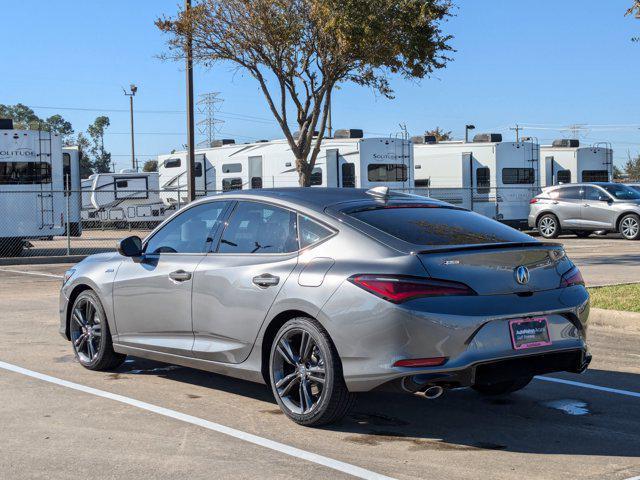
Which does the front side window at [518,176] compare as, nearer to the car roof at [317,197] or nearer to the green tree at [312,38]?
the green tree at [312,38]

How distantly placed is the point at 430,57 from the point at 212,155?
13.4m

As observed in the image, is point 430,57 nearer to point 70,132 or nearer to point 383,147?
point 383,147

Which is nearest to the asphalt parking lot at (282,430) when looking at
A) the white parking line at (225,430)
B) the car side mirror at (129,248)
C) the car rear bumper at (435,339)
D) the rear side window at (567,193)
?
the white parking line at (225,430)

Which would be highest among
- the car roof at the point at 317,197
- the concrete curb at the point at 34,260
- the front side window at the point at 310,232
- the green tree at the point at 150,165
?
the green tree at the point at 150,165

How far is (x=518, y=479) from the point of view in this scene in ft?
16.4

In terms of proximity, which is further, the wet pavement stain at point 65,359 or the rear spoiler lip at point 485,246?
the wet pavement stain at point 65,359

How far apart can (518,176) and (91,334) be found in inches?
1005

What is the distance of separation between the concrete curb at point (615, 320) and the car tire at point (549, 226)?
17.8 metres

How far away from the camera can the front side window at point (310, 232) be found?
620 cm

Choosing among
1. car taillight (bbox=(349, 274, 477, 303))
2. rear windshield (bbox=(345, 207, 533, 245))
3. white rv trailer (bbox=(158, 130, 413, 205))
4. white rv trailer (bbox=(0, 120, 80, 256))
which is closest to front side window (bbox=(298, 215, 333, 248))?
rear windshield (bbox=(345, 207, 533, 245))

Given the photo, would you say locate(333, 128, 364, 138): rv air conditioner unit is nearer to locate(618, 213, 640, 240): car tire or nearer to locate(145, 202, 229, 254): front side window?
locate(618, 213, 640, 240): car tire

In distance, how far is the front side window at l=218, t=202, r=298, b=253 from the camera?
21.2 feet

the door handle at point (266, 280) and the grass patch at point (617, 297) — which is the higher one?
the door handle at point (266, 280)

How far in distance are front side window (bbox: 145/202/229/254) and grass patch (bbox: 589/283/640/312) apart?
5.57m
